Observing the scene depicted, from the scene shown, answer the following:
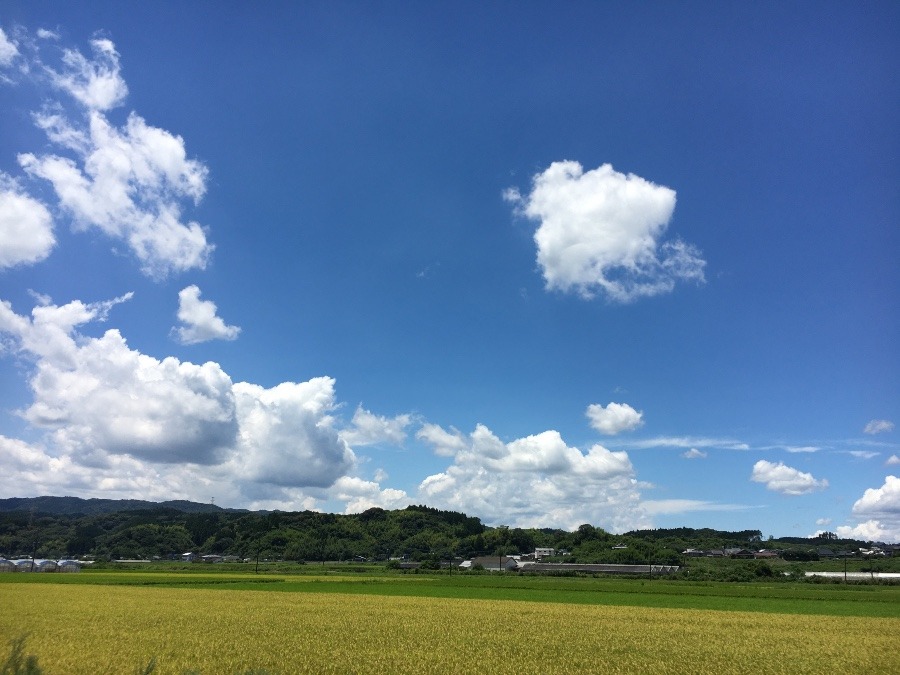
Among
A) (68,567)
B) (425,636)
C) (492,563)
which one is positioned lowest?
(492,563)

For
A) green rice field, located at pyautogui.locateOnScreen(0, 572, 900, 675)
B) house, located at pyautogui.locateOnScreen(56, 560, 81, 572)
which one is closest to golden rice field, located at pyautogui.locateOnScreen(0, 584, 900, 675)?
green rice field, located at pyautogui.locateOnScreen(0, 572, 900, 675)

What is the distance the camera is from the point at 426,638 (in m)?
30.2

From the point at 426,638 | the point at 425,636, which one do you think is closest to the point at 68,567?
the point at 425,636

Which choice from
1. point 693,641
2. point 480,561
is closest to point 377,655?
point 693,641

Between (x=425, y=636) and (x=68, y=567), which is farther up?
(x=425, y=636)

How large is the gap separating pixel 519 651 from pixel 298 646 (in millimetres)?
9661

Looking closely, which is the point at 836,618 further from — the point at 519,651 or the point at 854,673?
the point at 519,651

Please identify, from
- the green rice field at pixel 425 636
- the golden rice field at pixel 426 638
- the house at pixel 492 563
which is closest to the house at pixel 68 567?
the green rice field at pixel 425 636

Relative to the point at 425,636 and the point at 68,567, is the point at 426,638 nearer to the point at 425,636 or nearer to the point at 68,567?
the point at 425,636

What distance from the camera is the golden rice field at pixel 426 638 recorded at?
23281mm

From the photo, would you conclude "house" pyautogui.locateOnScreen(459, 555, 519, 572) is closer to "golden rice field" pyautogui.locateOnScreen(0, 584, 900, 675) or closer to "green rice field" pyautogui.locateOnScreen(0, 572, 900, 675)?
"green rice field" pyautogui.locateOnScreen(0, 572, 900, 675)

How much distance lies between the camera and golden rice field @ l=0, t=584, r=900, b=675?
23.3m

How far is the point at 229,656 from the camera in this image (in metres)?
24.3

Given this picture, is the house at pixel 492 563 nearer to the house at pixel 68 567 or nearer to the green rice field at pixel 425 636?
the house at pixel 68 567
